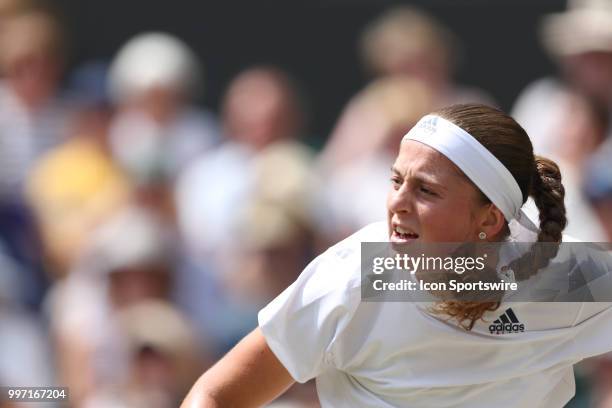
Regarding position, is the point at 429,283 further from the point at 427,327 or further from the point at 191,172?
the point at 191,172

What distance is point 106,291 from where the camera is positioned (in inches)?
221

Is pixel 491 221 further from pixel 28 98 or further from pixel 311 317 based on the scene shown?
pixel 28 98

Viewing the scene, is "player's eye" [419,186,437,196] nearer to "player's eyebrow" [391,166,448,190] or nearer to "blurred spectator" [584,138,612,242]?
"player's eyebrow" [391,166,448,190]

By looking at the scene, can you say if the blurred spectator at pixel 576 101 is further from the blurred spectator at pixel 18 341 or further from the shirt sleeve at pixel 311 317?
the blurred spectator at pixel 18 341

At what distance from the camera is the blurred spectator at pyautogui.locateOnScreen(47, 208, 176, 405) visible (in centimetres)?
538

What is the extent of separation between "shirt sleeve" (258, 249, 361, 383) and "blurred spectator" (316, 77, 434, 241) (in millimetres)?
2669

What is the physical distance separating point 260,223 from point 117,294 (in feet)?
2.22

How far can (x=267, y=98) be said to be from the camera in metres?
6.39

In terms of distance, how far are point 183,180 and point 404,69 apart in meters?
1.21

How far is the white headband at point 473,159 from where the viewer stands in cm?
282

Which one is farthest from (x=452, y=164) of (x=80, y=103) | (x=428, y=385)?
(x=80, y=103)

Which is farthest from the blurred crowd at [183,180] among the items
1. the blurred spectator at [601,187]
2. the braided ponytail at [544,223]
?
the braided ponytail at [544,223]

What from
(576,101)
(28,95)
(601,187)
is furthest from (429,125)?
(28,95)

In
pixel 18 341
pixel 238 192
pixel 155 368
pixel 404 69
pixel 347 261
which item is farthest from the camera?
pixel 404 69
